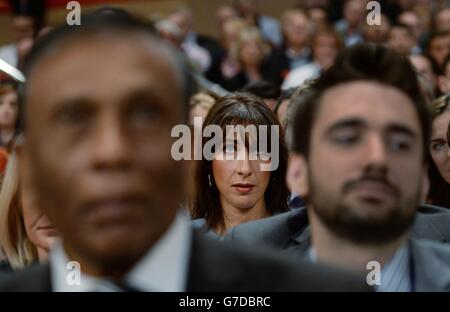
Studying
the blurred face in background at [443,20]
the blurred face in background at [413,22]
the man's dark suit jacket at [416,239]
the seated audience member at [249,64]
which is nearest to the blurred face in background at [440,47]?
the blurred face in background at [443,20]

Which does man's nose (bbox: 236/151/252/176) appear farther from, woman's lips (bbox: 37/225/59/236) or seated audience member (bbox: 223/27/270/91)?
seated audience member (bbox: 223/27/270/91)

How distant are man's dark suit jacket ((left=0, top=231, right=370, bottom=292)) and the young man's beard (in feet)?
1.19

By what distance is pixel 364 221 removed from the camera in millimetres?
2113

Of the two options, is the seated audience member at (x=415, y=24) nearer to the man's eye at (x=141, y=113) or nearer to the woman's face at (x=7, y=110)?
the woman's face at (x=7, y=110)

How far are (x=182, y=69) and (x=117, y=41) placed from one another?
0.13m

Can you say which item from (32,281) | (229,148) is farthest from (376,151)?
(229,148)

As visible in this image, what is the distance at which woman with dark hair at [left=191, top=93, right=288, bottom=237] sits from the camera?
4422 millimetres

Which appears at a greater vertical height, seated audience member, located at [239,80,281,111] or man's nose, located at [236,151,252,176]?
seated audience member, located at [239,80,281,111]

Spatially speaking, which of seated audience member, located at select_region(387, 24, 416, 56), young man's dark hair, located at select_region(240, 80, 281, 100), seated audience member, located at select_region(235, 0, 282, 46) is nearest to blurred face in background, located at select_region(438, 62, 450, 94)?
young man's dark hair, located at select_region(240, 80, 281, 100)

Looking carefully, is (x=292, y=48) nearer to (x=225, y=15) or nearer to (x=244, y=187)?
(x=225, y=15)

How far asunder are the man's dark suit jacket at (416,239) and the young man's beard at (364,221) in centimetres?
25

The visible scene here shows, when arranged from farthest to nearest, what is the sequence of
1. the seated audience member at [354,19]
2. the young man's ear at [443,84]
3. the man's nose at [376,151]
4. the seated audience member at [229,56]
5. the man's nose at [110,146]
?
the seated audience member at [354,19] → the seated audience member at [229,56] → the young man's ear at [443,84] → the man's nose at [376,151] → the man's nose at [110,146]

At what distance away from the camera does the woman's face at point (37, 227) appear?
3869 millimetres

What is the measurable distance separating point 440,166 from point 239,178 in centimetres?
102
